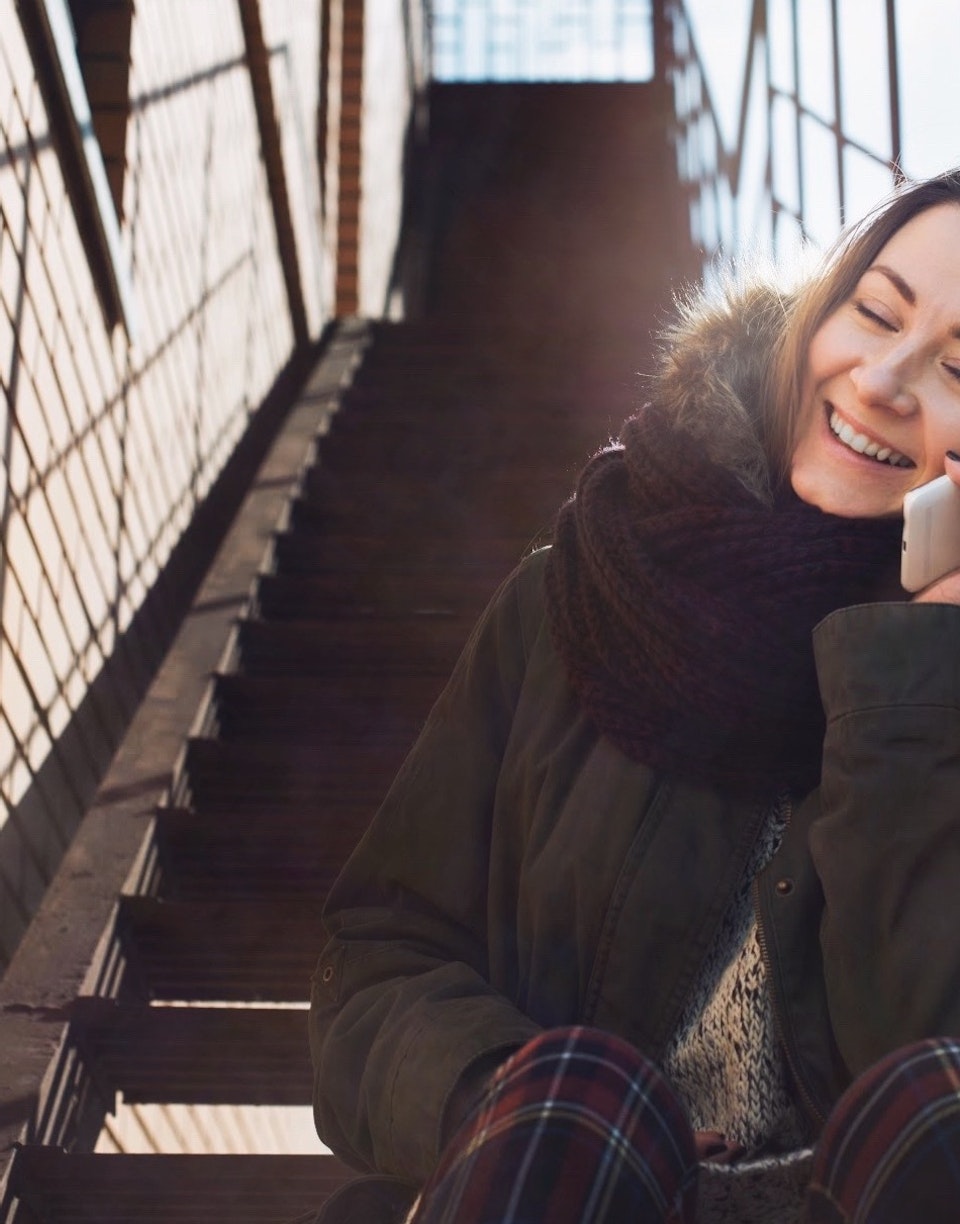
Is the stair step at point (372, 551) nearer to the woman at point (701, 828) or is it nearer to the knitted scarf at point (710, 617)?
the woman at point (701, 828)

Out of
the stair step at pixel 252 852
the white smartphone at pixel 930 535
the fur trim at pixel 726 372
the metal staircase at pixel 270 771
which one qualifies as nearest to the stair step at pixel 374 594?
the metal staircase at pixel 270 771

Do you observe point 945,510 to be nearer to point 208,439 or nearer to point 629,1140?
point 629,1140

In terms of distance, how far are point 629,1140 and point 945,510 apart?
0.71 metres

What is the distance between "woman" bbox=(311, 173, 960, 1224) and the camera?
3.89 ft

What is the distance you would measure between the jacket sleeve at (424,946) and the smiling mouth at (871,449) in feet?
1.32

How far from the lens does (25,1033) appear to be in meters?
2.56

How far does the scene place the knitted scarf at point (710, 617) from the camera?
156cm

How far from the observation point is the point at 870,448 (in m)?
1.64

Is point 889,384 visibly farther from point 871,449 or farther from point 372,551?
point 372,551

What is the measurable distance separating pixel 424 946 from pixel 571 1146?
0.49 metres

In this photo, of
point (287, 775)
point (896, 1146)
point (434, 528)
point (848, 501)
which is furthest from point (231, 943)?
point (434, 528)

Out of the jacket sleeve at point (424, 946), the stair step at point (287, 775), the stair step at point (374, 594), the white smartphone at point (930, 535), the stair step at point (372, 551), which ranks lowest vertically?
the stair step at point (372, 551)

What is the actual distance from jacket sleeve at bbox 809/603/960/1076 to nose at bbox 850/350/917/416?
307 millimetres

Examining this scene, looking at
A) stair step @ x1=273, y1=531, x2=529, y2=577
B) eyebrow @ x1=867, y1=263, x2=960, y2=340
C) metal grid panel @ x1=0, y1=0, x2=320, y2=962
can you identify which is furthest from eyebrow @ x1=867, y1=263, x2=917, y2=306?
stair step @ x1=273, y1=531, x2=529, y2=577
